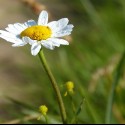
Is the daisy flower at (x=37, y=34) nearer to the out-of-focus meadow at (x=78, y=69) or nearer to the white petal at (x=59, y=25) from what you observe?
the white petal at (x=59, y=25)

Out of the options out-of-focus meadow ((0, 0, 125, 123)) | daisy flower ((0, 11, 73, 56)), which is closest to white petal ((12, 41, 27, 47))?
daisy flower ((0, 11, 73, 56))

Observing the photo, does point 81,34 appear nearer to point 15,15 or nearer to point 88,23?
point 88,23

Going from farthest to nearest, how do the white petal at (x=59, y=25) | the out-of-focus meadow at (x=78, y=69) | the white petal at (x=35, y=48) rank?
the out-of-focus meadow at (x=78, y=69)
the white petal at (x=59, y=25)
the white petal at (x=35, y=48)

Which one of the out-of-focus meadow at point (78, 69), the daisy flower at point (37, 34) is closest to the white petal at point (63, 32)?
the daisy flower at point (37, 34)

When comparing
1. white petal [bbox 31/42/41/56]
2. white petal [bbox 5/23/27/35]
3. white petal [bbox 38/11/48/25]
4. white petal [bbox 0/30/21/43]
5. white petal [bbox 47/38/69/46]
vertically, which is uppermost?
white petal [bbox 38/11/48/25]

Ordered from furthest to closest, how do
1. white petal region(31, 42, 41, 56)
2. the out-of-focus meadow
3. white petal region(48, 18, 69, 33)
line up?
the out-of-focus meadow
white petal region(48, 18, 69, 33)
white petal region(31, 42, 41, 56)

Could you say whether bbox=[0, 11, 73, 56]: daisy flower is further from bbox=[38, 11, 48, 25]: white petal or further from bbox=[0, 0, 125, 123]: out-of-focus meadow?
bbox=[0, 0, 125, 123]: out-of-focus meadow

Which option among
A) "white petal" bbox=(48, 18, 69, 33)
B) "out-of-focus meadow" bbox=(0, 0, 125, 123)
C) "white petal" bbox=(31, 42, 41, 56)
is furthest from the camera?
"out-of-focus meadow" bbox=(0, 0, 125, 123)

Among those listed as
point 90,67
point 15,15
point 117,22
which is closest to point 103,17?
point 117,22
